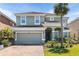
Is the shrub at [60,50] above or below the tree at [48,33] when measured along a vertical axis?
below

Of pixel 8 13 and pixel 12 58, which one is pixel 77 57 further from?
pixel 8 13

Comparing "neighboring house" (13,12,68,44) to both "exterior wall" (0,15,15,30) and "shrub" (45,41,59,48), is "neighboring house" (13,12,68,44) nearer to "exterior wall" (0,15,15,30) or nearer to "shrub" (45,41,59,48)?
"exterior wall" (0,15,15,30)

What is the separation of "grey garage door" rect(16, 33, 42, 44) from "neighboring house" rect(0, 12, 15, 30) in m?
2.04

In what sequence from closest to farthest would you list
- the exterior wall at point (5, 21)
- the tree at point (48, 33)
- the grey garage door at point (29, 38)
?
the tree at point (48, 33) → the grey garage door at point (29, 38) → the exterior wall at point (5, 21)

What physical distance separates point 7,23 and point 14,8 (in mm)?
4218

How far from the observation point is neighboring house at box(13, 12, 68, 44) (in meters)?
26.8

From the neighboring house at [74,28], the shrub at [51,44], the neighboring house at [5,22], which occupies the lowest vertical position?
the shrub at [51,44]

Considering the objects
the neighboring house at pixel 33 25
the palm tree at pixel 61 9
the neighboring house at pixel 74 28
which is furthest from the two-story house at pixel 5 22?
the neighboring house at pixel 74 28

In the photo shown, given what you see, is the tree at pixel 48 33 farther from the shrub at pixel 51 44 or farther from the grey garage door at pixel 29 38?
the shrub at pixel 51 44

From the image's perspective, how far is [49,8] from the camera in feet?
79.7

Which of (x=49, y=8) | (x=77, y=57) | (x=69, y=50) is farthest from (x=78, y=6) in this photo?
(x=77, y=57)

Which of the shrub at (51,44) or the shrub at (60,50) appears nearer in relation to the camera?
the shrub at (60,50)

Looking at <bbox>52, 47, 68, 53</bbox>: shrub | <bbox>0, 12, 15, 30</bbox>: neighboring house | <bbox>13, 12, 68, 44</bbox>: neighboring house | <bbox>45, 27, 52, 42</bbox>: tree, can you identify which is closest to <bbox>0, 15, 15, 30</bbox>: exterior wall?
<bbox>0, 12, 15, 30</bbox>: neighboring house

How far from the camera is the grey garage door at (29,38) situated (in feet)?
87.1
